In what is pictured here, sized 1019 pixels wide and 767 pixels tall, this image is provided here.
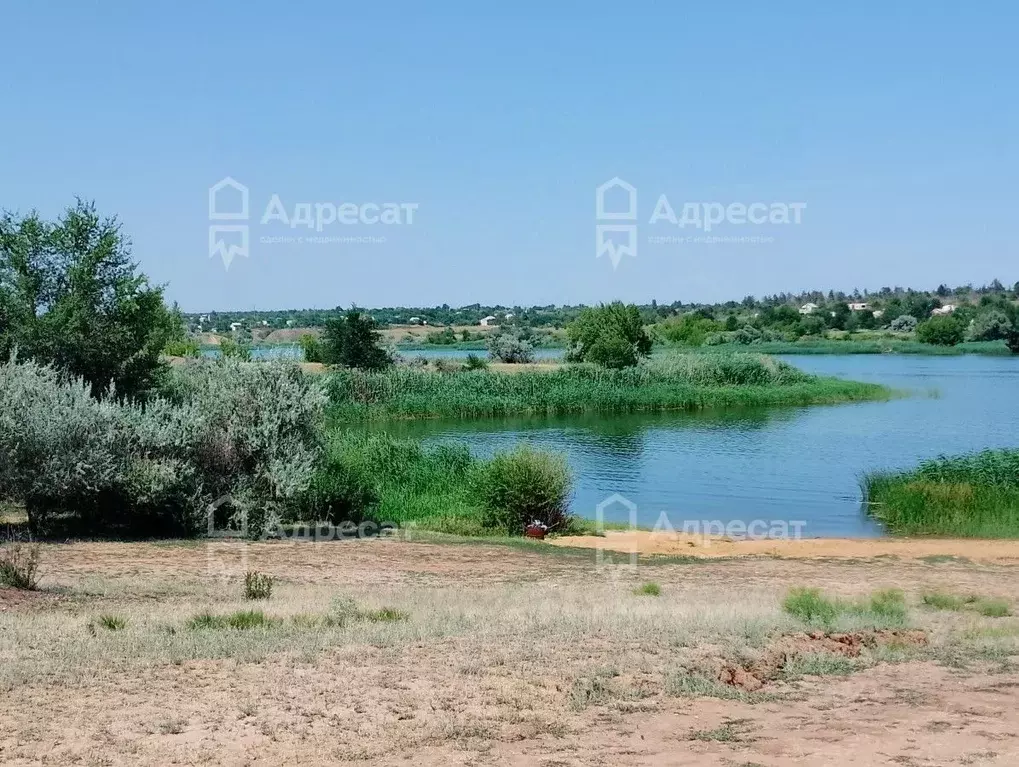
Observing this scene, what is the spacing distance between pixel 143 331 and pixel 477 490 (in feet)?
29.0

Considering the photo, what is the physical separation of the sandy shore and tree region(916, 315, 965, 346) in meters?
106

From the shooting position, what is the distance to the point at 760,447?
4147cm

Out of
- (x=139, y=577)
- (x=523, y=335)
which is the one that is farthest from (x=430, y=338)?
(x=139, y=577)

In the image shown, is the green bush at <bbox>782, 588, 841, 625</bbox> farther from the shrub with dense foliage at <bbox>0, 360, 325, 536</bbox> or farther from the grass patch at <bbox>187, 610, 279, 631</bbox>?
the shrub with dense foliage at <bbox>0, 360, 325, 536</bbox>

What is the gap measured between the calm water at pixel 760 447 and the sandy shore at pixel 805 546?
2.29 meters

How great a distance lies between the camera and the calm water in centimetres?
3003

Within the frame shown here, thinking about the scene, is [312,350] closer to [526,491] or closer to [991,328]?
[526,491]

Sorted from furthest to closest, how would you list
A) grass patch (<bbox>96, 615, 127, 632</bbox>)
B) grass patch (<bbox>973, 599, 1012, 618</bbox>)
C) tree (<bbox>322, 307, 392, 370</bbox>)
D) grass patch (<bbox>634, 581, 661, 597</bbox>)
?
tree (<bbox>322, 307, 392, 370</bbox>)
grass patch (<bbox>634, 581, 661, 597</bbox>)
grass patch (<bbox>973, 599, 1012, 618</bbox>)
grass patch (<bbox>96, 615, 127, 632</bbox>)

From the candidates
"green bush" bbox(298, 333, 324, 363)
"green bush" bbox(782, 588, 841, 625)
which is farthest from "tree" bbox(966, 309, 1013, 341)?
"green bush" bbox(782, 588, 841, 625)

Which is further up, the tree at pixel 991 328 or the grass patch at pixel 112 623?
the tree at pixel 991 328

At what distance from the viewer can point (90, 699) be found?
8648mm

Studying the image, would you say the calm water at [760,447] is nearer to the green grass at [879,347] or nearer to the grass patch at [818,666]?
the grass patch at [818,666]

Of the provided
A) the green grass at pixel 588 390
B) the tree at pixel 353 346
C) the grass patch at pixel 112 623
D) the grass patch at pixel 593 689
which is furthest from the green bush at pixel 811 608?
the tree at pixel 353 346

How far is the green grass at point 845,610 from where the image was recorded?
480 inches
